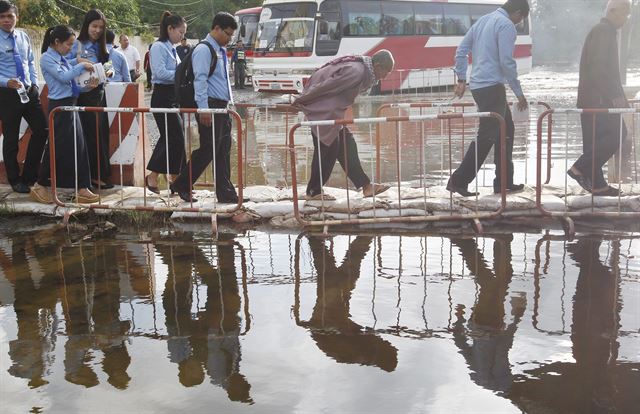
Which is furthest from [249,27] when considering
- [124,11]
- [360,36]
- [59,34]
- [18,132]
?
[59,34]

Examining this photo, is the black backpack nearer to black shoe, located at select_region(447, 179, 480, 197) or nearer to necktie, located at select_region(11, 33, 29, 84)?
necktie, located at select_region(11, 33, 29, 84)

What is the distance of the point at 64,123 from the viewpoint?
7.76 meters

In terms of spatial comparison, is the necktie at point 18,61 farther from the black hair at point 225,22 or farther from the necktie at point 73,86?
the black hair at point 225,22

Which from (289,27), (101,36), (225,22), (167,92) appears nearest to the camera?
(225,22)

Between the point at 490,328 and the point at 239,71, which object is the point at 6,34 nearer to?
the point at 490,328

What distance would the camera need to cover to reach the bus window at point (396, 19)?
1068 inches

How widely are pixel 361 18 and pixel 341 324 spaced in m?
22.2

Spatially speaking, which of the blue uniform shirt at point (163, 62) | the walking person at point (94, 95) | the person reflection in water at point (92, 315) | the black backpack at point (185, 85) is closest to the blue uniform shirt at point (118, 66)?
the walking person at point (94, 95)

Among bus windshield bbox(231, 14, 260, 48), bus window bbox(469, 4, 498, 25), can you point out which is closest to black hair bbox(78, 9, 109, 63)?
bus window bbox(469, 4, 498, 25)

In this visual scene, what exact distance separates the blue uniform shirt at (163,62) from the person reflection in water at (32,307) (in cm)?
210

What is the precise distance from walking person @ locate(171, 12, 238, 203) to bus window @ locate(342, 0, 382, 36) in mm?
18380

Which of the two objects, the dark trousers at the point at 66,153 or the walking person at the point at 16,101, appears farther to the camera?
the walking person at the point at 16,101

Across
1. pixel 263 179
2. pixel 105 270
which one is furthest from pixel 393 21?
pixel 105 270

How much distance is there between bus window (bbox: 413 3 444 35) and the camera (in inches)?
1112
